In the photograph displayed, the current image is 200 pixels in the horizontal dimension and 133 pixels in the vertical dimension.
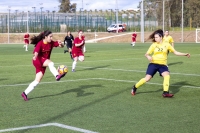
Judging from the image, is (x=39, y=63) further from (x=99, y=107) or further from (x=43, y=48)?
(x=99, y=107)

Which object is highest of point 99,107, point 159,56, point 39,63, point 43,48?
point 43,48

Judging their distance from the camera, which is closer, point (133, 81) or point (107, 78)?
point (133, 81)

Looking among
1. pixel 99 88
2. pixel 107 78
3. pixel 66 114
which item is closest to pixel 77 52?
pixel 107 78

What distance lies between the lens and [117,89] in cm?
1355

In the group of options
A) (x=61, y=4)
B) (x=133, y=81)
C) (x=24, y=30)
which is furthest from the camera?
(x=61, y=4)

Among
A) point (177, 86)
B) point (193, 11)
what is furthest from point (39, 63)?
point (193, 11)

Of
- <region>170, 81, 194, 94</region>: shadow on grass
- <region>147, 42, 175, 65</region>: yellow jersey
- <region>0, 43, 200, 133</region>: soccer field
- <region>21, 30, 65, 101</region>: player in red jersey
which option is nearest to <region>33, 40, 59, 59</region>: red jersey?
<region>21, 30, 65, 101</region>: player in red jersey

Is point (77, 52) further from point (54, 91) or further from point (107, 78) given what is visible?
point (54, 91)

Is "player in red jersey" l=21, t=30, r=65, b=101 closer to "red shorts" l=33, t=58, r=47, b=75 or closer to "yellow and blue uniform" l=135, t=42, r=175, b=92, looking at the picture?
"red shorts" l=33, t=58, r=47, b=75

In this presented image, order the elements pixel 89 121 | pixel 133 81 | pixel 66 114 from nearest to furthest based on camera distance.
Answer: pixel 89 121
pixel 66 114
pixel 133 81

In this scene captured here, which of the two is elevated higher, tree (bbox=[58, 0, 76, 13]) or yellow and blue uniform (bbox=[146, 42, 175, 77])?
tree (bbox=[58, 0, 76, 13])

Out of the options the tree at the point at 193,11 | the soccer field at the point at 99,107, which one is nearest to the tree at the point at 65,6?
the tree at the point at 193,11

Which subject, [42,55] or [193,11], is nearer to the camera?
[42,55]

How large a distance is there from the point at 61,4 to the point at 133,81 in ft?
362
